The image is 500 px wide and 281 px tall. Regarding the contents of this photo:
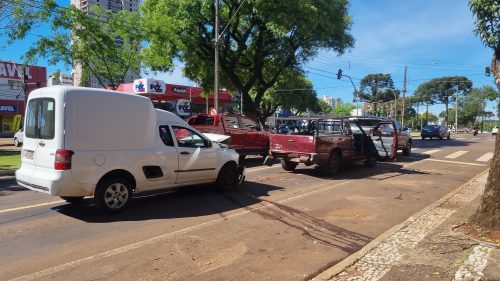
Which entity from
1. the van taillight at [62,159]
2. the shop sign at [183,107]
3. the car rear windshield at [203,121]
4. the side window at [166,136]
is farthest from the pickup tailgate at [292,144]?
the shop sign at [183,107]

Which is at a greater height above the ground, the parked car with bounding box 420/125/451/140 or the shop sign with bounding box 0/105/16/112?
the shop sign with bounding box 0/105/16/112

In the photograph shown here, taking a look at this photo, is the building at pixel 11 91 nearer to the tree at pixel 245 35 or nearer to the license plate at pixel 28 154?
the tree at pixel 245 35

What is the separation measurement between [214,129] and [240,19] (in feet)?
43.9

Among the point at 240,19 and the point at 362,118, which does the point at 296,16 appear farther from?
the point at 362,118

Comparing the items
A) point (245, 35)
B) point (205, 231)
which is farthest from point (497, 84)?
point (245, 35)

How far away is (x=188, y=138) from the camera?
28.8 ft

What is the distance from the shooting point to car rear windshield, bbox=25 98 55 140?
6.81 m

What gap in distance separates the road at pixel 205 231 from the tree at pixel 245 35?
530 inches

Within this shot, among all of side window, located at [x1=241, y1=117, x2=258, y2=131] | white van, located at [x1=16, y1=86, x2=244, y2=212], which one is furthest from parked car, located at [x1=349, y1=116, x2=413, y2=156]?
white van, located at [x1=16, y1=86, x2=244, y2=212]

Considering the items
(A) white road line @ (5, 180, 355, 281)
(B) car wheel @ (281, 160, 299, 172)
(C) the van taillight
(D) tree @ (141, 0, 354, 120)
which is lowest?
(A) white road line @ (5, 180, 355, 281)

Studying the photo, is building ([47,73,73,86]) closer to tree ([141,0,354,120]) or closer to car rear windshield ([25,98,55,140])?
tree ([141,0,354,120])

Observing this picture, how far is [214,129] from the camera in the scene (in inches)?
578

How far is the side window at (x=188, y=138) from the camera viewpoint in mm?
8422

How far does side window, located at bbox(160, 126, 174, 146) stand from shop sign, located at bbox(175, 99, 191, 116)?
121ft
